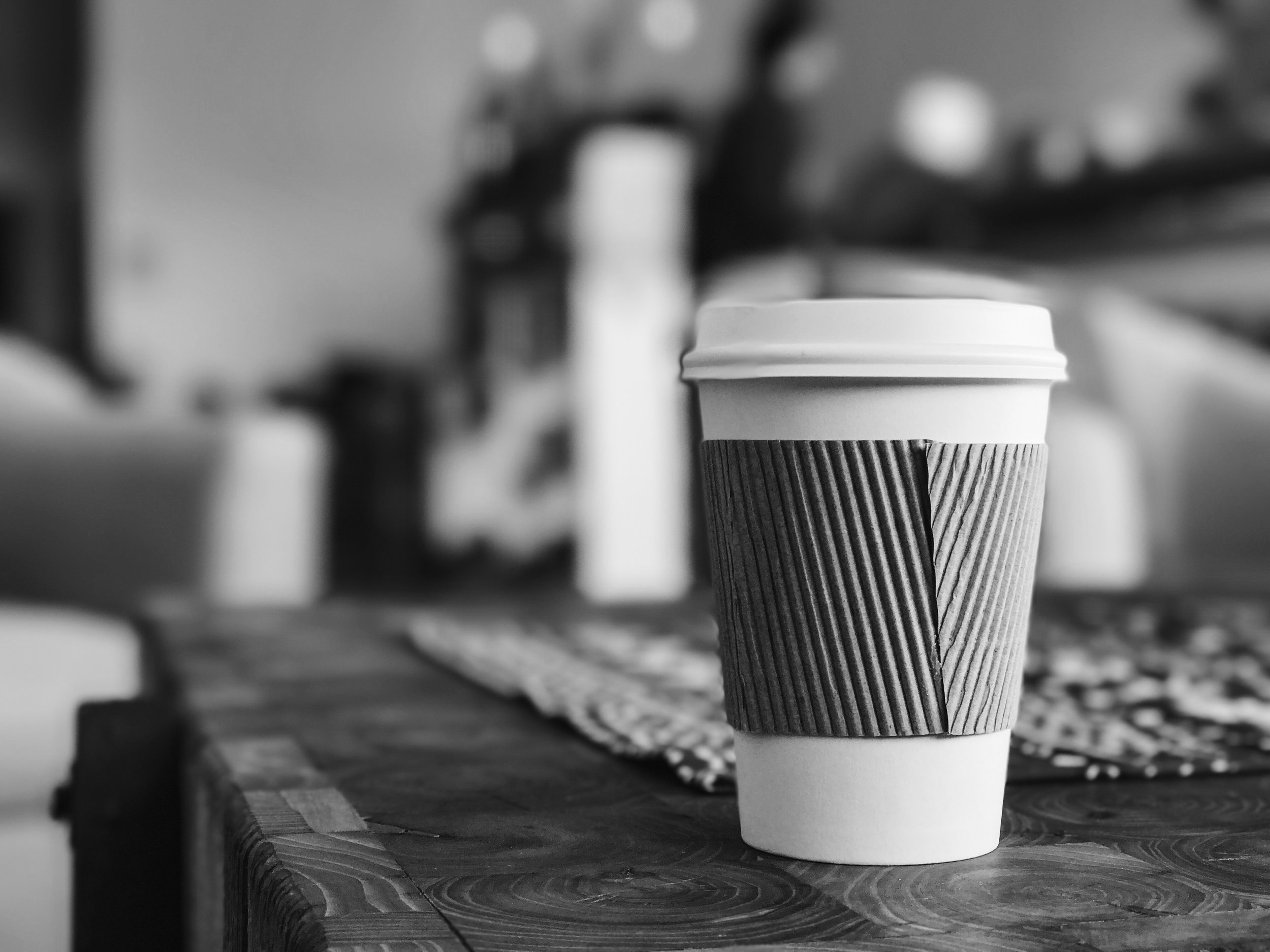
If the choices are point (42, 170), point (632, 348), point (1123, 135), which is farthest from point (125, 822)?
point (42, 170)

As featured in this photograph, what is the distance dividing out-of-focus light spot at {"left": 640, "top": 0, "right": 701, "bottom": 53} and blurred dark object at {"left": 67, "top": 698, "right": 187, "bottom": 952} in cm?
481

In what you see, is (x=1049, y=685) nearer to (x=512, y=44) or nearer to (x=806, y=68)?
(x=806, y=68)

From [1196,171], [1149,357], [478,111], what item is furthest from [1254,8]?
[478,111]

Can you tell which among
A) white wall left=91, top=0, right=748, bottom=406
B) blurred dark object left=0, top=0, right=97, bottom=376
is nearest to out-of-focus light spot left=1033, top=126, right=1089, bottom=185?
white wall left=91, top=0, right=748, bottom=406

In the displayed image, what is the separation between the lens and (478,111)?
19.0 feet

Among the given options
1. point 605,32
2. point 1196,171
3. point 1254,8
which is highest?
point 605,32

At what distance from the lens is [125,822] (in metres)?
0.62

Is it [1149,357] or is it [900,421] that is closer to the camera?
[900,421]

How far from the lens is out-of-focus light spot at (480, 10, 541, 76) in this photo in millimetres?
5594

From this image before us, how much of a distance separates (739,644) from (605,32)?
17.3ft

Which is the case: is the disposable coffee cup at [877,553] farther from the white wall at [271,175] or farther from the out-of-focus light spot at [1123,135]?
the white wall at [271,175]

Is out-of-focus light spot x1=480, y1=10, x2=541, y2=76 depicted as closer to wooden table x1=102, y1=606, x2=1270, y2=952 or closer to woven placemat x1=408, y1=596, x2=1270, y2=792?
woven placemat x1=408, y1=596, x2=1270, y2=792

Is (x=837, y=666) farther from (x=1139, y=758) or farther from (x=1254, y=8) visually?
(x=1254, y=8)

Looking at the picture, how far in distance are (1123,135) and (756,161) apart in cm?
170
